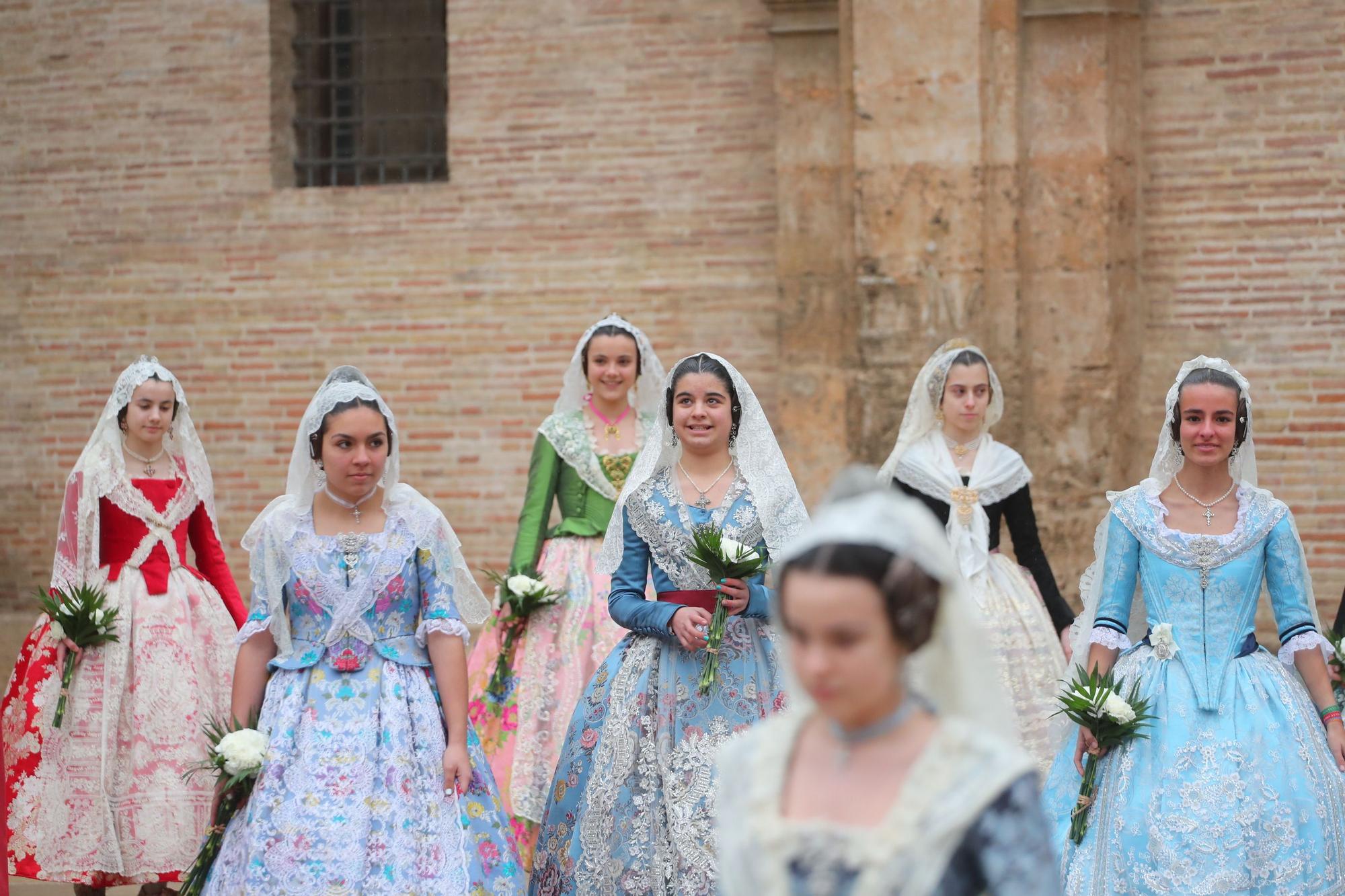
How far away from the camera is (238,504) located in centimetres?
1126

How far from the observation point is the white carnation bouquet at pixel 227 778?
4.73m

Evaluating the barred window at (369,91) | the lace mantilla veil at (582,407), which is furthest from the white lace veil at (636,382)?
Answer: the barred window at (369,91)

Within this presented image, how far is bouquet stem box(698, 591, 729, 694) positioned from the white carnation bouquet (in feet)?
4.19

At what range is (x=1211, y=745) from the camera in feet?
16.0

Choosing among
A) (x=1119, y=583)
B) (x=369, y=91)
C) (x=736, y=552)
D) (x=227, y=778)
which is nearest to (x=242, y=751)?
(x=227, y=778)

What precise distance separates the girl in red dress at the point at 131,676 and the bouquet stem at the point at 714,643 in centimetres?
263

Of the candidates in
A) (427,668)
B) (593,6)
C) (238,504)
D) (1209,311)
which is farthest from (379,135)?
(427,668)

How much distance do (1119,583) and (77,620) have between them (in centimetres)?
397

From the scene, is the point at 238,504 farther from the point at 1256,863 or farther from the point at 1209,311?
the point at 1256,863

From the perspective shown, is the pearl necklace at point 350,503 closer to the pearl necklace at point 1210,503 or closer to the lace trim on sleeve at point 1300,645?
the pearl necklace at point 1210,503

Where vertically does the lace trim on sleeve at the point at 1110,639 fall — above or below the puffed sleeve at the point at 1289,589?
below

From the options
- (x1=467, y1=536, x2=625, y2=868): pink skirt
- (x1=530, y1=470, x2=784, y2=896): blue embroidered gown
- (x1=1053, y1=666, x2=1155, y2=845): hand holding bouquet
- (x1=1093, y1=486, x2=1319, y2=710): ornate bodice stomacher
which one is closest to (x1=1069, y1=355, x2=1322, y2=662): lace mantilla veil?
(x1=1093, y1=486, x2=1319, y2=710): ornate bodice stomacher

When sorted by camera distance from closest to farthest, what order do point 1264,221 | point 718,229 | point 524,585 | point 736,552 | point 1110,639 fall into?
point 736,552 → point 1110,639 → point 524,585 → point 1264,221 → point 718,229

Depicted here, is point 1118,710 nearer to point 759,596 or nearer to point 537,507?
point 759,596
